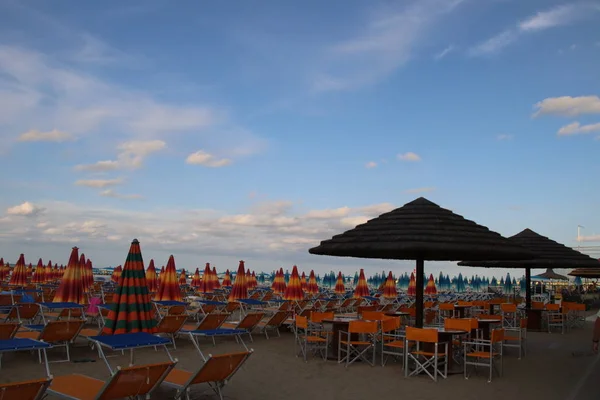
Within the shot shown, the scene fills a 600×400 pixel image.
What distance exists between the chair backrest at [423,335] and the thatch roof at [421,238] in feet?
3.77

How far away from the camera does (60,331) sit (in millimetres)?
7828

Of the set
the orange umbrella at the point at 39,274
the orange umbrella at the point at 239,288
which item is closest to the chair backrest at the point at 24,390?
the orange umbrella at the point at 239,288

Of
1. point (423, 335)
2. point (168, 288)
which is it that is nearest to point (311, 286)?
point (168, 288)

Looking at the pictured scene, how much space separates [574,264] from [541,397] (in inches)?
293

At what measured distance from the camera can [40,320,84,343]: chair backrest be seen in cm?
770

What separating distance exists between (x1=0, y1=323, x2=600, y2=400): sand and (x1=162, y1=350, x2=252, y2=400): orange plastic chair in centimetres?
59

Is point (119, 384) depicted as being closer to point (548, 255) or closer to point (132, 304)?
point (132, 304)

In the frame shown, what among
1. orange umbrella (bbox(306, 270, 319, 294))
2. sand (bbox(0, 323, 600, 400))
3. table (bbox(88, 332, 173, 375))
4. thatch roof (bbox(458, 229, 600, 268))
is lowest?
sand (bbox(0, 323, 600, 400))

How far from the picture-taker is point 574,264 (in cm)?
1301

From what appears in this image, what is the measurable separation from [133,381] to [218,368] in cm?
96

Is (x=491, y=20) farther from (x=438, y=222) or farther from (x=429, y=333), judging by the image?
(x=429, y=333)

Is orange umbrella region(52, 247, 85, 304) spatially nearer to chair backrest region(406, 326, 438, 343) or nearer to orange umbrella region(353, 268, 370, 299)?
chair backrest region(406, 326, 438, 343)

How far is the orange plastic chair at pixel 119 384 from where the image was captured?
4496 mm

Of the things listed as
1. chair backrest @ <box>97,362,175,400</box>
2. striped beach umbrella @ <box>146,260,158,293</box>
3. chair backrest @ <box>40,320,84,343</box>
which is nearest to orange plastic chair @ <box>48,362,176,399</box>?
chair backrest @ <box>97,362,175,400</box>
